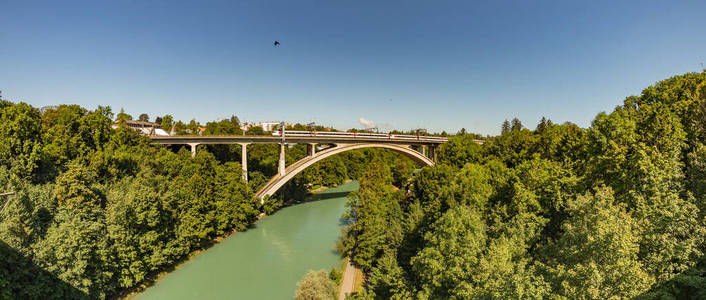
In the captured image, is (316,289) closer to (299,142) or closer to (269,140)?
(269,140)

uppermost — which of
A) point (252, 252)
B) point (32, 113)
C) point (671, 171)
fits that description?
point (32, 113)

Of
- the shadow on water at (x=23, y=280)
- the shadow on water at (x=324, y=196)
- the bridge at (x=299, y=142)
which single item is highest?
the bridge at (x=299, y=142)

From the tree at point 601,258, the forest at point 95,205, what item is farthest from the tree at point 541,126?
the forest at point 95,205

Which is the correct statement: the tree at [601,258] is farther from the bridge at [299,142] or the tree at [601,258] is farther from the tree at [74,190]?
the bridge at [299,142]

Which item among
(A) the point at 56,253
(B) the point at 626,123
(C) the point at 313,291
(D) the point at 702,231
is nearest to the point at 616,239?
(D) the point at 702,231

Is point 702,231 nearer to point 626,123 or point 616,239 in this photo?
point 616,239

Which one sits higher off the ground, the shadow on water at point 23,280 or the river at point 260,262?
the shadow on water at point 23,280
